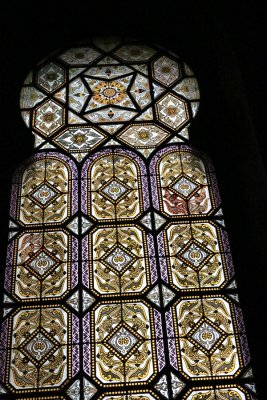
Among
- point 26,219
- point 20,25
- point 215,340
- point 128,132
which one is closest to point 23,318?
point 26,219

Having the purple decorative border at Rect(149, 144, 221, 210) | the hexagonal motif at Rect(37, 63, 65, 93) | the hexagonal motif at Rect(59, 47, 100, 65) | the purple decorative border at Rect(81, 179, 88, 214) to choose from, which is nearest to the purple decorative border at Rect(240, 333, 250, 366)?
the purple decorative border at Rect(149, 144, 221, 210)

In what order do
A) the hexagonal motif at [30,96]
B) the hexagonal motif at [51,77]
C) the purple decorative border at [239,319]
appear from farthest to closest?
the hexagonal motif at [51,77] → the hexagonal motif at [30,96] → the purple decorative border at [239,319]

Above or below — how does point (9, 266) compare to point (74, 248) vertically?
below

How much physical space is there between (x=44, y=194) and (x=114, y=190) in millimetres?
634

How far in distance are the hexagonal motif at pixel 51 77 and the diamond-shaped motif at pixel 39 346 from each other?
2987 millimetres

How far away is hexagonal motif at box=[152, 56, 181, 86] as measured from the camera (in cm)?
946

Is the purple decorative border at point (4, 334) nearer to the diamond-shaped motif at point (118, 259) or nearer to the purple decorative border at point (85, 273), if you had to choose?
the purple decorative border at point (85, 273)

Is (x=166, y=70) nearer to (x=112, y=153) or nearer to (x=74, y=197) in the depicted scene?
(x=112, y=153)

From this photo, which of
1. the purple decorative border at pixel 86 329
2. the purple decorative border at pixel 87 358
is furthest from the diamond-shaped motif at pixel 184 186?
the purple decorative border at pixel 87 358

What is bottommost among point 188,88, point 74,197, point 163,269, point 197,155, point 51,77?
point 163,269

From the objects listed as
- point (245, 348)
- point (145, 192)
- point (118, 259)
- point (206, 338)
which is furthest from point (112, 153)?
point (245, 348)

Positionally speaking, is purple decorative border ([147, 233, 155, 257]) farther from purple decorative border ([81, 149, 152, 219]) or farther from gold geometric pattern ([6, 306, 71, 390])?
gold geometric pattern ([6, 306, 71, 390])

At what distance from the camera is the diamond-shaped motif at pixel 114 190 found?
27.2 ft

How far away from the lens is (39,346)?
24.0ft
